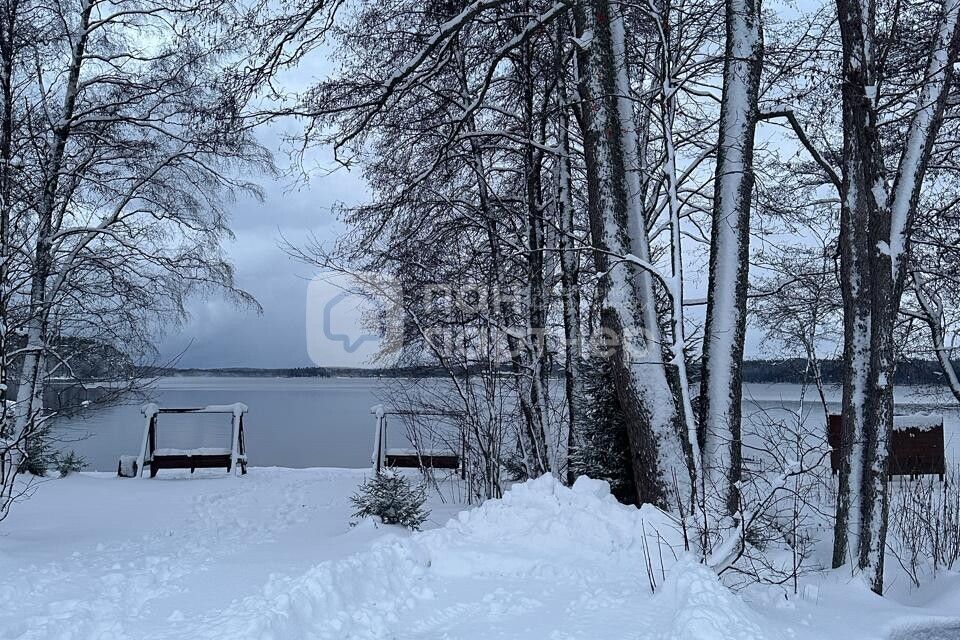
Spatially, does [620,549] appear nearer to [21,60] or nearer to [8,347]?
[8,347]

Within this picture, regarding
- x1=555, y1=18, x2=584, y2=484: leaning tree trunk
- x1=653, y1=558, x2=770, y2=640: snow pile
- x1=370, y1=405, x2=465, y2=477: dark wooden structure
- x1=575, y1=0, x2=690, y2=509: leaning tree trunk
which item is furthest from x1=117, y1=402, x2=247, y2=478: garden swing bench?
x1=653, y1=558, x2=770, y2=640: snow pile

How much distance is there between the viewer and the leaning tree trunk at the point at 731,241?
21.5ft

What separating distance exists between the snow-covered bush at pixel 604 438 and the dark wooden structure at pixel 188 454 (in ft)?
23.4

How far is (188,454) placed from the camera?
12125 mm

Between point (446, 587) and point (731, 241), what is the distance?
4.10 m

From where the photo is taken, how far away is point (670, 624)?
3.94 metres

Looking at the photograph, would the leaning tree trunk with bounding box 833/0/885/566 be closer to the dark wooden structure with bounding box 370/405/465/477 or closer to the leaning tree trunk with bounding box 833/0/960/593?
the leaning tree trunk with bounding box 833/0/960/593

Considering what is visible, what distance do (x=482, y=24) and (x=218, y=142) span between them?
4.47m

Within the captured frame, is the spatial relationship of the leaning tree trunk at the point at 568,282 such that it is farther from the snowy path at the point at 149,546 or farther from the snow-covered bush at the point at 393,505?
the snowy path at the point at 149,546

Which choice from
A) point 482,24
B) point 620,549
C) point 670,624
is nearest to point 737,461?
point 620,549

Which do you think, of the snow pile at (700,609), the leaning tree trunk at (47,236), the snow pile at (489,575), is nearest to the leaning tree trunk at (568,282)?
the snow pile at (489,575)

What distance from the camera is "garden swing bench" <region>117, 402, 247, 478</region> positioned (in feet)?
39.4

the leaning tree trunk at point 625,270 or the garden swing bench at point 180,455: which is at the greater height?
the leaning tree trunk at point 625,270

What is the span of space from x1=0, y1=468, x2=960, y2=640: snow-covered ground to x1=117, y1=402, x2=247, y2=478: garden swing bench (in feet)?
14.3
